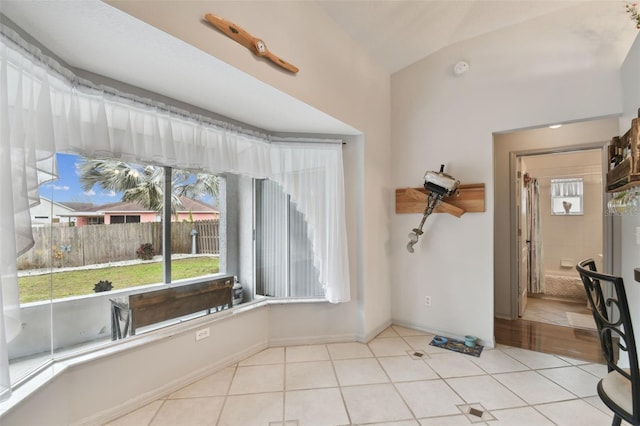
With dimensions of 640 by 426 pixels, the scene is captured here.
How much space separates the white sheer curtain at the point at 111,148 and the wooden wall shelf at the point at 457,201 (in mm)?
865

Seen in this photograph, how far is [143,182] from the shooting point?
209 cm

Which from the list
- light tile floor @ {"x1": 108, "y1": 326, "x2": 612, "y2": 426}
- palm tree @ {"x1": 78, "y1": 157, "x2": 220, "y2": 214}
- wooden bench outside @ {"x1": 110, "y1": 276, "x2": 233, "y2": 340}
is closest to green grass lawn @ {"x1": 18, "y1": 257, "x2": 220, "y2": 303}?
wooden bench outside @ {"x1": 110, "y1": 276, "x2": 233, "y2": 340}

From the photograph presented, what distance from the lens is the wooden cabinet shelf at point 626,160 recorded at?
1.55 m

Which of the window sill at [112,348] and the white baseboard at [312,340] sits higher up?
the window sill at [112,348]

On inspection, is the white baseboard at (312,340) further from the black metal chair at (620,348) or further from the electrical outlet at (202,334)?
the black metal chair at (620,348)

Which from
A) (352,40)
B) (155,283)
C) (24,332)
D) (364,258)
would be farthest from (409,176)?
(24,332)


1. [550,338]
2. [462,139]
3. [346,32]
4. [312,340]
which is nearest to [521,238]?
[550,338]

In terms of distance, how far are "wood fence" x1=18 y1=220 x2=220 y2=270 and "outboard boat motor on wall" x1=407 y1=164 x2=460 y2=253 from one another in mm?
1997

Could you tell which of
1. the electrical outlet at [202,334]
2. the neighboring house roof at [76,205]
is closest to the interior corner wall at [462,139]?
the electrical outlet at [202,334]

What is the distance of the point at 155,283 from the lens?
2168 millimetres

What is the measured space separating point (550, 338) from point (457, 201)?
1.77 m

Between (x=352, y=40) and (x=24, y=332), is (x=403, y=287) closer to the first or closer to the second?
(x=352, y=40)

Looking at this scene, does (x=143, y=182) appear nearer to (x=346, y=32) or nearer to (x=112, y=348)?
(x=112, y=348)

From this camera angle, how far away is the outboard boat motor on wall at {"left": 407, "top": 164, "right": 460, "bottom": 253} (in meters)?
2.64
